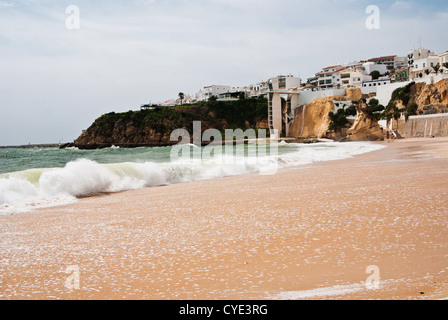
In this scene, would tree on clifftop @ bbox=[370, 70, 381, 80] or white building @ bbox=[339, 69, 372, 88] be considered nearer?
white building @ bbox=[339, 69, 372, 88]

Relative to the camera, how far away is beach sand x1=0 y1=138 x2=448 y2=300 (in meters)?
3.09

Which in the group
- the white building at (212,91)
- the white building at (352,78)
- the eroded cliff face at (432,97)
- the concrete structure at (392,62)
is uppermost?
the concrete structure at (392,62)

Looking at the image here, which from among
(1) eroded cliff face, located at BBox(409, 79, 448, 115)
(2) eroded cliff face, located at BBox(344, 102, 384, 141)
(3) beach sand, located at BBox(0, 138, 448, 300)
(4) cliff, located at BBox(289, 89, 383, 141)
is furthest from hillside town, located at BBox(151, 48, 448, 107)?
(3) beach sand, located at BBox(0, 138, 448, 300)

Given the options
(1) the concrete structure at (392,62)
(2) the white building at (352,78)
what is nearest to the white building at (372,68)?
(1) the concrete structure at (392,62)

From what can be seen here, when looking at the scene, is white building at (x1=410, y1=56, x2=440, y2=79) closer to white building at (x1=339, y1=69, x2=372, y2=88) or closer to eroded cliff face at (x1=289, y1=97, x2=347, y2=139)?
white building at (x1=339, y1=69, x2=372, y2=88)

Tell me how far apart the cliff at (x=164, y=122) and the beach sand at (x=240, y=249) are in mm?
80425

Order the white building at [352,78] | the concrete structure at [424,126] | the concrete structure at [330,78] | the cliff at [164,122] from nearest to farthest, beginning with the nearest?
A: the concrete structure at [424,126], the white building at [352,78], the cliff at [164,122], the concrete structure at [330,78]

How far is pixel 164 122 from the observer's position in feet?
293

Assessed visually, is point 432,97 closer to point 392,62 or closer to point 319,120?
point 319,120

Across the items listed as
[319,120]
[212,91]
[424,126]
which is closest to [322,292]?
[424,126]

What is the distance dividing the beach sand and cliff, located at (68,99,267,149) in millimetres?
80425

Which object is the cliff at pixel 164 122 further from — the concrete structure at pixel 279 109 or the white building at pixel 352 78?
the white building at pixel 352 78

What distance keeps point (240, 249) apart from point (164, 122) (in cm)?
8707

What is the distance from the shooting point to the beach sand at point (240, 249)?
3086 mm
